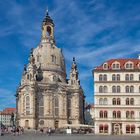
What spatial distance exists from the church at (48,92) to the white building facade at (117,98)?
132 ft

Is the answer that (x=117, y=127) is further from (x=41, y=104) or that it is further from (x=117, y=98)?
(x=41, y=104)

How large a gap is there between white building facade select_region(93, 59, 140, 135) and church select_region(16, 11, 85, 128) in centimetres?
4034

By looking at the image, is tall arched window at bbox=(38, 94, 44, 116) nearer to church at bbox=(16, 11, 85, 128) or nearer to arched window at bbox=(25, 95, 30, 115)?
church at bbox=(16, 11, 85, 128)

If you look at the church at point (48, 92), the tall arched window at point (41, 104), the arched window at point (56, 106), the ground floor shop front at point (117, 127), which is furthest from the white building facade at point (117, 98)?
the arched window at point (56, 106)

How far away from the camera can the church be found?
13500 cm

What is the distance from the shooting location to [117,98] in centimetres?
9619

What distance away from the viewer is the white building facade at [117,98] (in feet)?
315

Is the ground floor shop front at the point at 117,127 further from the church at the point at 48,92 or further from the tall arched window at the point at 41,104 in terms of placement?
the tall arched window at the point at 41,104

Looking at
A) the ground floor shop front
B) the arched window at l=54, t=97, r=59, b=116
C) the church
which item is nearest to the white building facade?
the ground floor shop front

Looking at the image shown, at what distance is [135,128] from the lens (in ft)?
315

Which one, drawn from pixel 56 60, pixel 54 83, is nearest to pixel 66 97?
pixel 54 83

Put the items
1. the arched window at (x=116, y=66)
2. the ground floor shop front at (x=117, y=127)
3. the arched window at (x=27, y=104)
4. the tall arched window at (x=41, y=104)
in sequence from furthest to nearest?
the tall arched window at (x=41, y=104) < the arched window at (x=27, y=104) < the arched window at (x=116, y=66) < the ground floor shop front at (x=117, y=127)

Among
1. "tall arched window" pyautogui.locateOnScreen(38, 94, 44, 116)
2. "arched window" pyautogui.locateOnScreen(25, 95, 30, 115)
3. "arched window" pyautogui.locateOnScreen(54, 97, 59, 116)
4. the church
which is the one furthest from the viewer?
"arched window" pyautogui.locateOnScreen(54, 97, 59, 116)

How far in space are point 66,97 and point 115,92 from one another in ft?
148
